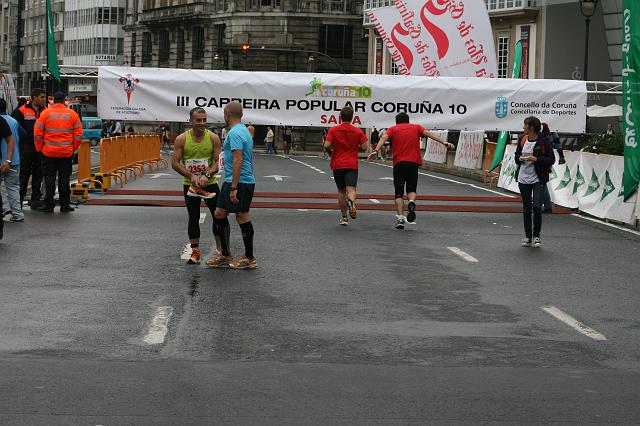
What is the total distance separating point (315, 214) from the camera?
22297 millimetres

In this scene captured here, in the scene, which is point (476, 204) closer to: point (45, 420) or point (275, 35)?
point (45, 420)

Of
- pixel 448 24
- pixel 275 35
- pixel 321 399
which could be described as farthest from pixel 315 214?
pixel 275 35

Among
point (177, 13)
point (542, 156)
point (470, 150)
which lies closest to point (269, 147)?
point (470, 150)

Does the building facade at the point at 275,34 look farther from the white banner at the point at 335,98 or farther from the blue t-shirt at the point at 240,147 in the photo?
the blue t-shirt at the point at 240,147

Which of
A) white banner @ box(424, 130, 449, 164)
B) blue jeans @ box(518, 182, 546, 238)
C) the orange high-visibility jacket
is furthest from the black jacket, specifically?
white banner @ box(424, 130, 449, 164)

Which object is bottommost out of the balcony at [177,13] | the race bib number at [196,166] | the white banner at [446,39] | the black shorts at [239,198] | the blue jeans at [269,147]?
the blue jeans at [269,147]

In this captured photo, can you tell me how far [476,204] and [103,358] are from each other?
18887mm

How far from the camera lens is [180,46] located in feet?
362

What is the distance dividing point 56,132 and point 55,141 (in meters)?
0.14

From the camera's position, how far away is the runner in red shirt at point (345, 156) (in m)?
19.9

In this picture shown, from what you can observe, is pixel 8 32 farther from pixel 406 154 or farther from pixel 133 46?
pixel 406 154

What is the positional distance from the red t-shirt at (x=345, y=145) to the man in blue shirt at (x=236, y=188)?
20.0 feet

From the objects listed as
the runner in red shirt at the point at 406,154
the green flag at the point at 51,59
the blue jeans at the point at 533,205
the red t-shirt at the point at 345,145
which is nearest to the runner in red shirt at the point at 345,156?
the red t-shirt at the point at 345,145

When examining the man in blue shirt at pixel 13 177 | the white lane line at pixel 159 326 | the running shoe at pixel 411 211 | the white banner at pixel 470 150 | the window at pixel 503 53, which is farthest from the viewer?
the window at pixel 503 53
